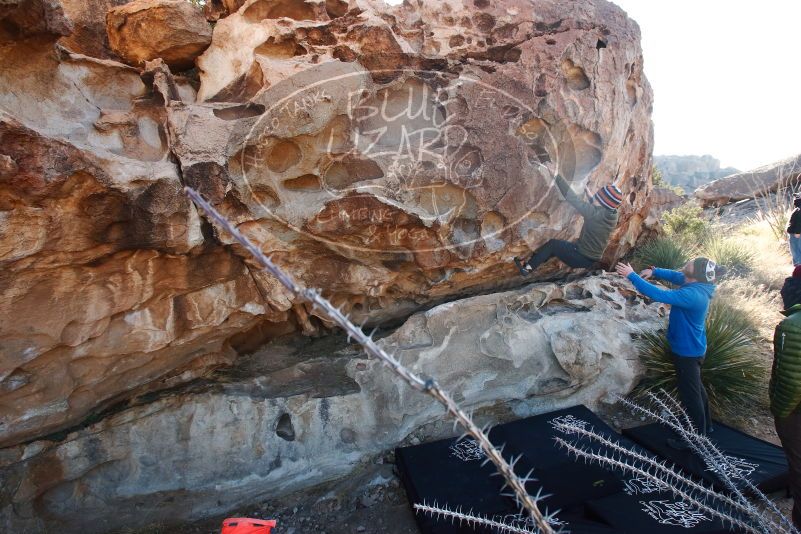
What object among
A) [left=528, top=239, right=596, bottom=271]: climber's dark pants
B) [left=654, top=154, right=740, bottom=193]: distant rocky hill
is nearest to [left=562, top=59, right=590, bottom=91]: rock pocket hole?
[left=528, top=239, right=596, bottom=271]: climber's dark pants

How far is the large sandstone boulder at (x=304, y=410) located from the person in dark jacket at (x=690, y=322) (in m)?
0.73

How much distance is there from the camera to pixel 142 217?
312cm

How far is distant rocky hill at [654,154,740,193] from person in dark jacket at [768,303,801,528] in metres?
38.2

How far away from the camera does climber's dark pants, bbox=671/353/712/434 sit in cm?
370

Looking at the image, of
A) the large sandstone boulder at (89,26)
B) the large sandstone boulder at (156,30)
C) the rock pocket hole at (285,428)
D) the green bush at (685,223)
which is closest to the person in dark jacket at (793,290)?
the rock pocket hole at (285,428)

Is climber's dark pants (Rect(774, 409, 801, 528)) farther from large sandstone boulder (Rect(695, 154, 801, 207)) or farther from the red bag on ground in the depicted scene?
large sandstone boulder (Rect(695, 154, 801, 207))

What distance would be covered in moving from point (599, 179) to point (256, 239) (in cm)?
350

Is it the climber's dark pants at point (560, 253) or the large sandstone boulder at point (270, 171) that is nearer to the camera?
the large sandstone boulder at point (270, 171)

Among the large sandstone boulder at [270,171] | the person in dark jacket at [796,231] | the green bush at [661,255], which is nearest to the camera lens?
the large sandstone boulder at [270,171]

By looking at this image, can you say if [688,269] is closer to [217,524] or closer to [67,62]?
[217,524]

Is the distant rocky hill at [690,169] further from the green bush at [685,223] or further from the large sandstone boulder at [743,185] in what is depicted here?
the green bush at [685,223]

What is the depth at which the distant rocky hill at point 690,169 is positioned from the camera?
36.4 m

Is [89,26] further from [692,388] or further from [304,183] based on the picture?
[692,388]

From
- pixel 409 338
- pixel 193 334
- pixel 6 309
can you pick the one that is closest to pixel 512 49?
pixel 409 338
